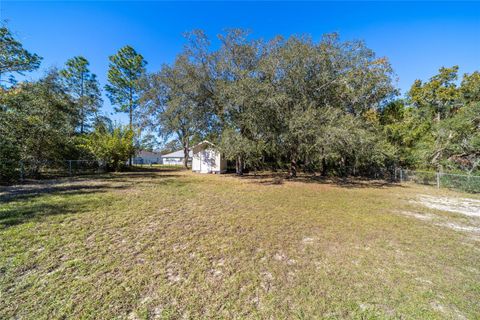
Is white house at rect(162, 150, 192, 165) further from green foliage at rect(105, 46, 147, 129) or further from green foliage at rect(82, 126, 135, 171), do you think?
green foliage at rect(82, 126, 135, 171)

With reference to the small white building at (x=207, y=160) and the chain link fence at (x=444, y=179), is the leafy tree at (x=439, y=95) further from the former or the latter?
the small white building at (x=207, y=160)

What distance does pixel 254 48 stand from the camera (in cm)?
1255

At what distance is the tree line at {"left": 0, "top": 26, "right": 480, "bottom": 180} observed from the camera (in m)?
9.95

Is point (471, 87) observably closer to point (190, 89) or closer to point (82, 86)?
point (190, 89)

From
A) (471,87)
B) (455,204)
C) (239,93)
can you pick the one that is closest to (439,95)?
(471,87)

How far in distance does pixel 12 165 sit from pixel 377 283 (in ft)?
44.5

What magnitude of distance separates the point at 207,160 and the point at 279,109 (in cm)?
833

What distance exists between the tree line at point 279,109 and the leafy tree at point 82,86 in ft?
1.06

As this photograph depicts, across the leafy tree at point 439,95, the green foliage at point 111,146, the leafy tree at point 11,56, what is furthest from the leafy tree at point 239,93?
the leafy tree at point 439,95

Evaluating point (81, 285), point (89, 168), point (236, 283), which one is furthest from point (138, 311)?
point (89, 168)

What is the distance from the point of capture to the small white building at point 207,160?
16.3 m

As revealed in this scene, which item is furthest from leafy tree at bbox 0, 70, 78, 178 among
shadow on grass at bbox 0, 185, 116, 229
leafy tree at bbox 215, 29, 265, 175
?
leafy tree at bbox 215, 29, 265, 175

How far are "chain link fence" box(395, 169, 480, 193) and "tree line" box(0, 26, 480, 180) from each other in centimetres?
139

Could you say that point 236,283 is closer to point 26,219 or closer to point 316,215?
point 316,215
